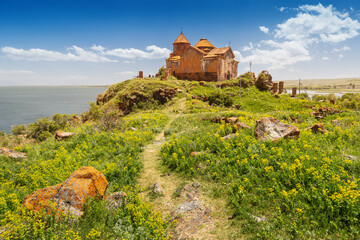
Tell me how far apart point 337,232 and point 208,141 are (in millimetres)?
5243

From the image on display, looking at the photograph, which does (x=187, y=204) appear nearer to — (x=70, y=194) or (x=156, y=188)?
(x=156, y=188)

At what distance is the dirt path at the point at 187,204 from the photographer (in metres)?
4.45

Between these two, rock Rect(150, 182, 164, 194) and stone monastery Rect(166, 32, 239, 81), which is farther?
stone monastery Rect(166, 32, 239, 81)

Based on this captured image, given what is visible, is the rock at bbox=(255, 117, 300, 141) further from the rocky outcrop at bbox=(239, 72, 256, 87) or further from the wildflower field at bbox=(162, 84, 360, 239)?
the rocky outcrop at bbox=(239, 72, 256, 87)

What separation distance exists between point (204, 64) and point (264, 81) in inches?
436

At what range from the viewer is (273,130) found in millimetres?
7984

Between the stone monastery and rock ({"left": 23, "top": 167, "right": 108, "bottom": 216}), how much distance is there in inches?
1232

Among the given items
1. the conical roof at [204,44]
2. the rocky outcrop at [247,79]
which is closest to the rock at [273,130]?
the rocky outcrop at [247,79]

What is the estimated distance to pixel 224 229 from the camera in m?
4.37

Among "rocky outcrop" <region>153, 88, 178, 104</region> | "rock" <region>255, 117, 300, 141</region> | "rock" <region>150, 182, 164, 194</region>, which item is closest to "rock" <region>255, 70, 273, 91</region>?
"rocky outcrop" <region>153, 88, 178, 104</region>

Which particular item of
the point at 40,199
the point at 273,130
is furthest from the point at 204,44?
the point at 40,199

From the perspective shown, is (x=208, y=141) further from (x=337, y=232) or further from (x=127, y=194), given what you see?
(x=337, y=232)

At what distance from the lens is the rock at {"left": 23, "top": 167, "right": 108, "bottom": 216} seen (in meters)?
4.61

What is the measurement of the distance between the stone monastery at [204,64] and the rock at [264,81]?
6283 mm
